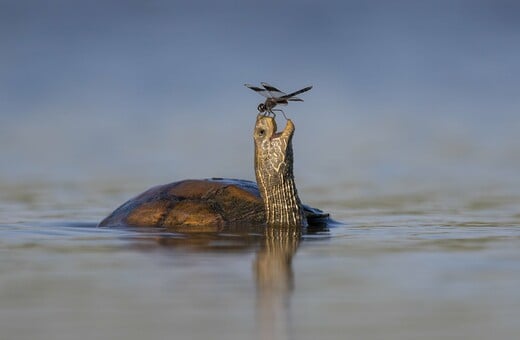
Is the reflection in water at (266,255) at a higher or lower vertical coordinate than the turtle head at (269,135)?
lower

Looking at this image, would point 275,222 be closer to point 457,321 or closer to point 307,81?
point 457,321

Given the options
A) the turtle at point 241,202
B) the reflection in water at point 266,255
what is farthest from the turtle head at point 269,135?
the reflection in water at point 266,255

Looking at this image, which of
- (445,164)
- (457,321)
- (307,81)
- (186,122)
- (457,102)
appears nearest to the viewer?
(457,321)

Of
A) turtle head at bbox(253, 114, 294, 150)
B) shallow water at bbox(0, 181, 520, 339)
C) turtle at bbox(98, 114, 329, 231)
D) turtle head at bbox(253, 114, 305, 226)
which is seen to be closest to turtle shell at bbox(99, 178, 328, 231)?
turtle at bbox(98, 114, 329, 231)

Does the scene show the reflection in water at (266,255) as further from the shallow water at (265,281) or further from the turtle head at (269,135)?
the turtle head at (269,135)

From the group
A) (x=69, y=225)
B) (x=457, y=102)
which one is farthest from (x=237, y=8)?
(x=69, y=225)

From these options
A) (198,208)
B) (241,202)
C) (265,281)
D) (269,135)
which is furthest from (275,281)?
(241,202)

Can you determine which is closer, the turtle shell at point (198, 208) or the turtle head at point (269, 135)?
the turtle head at point (269, 135)

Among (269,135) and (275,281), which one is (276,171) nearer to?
(269,135)
